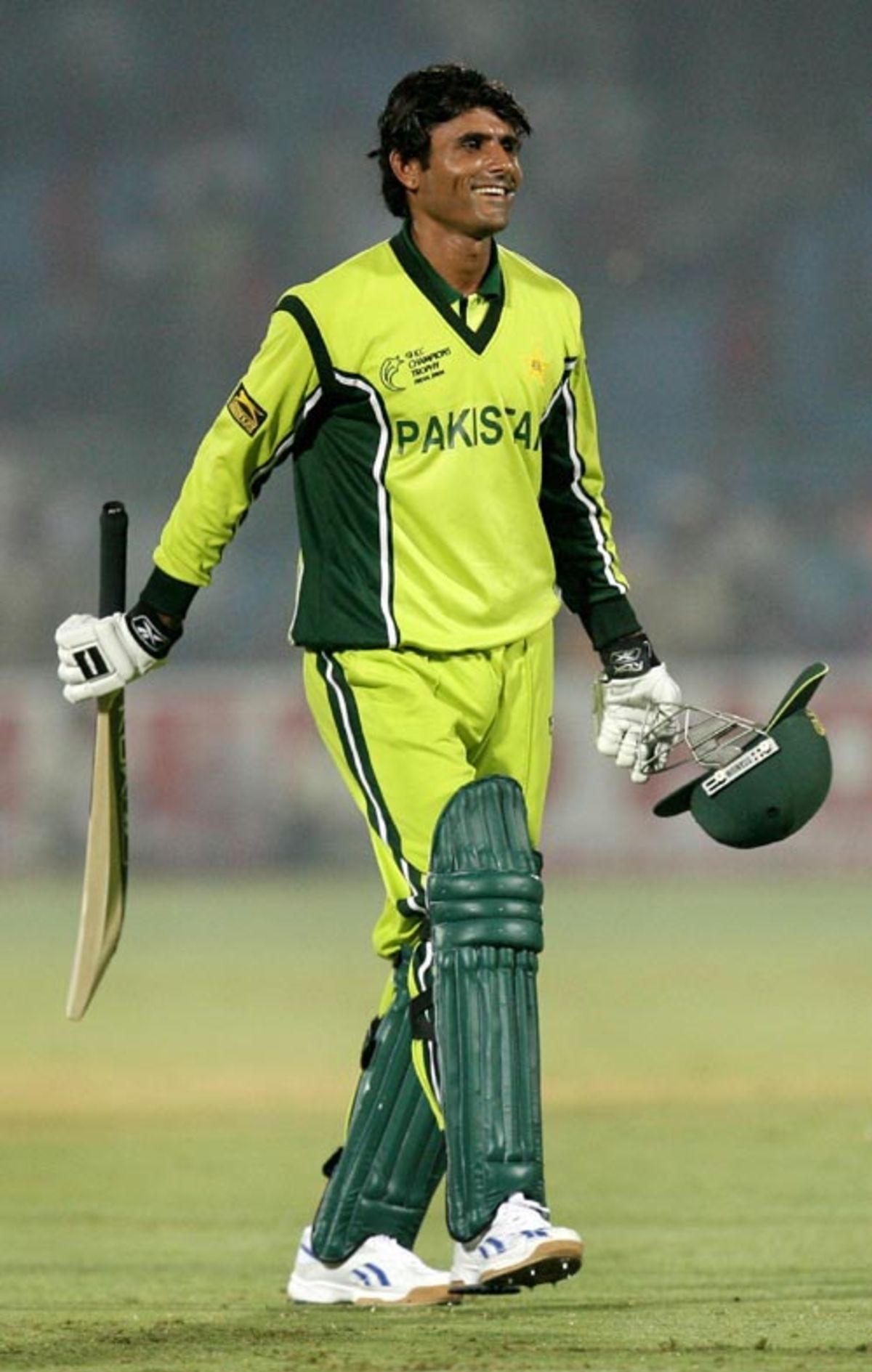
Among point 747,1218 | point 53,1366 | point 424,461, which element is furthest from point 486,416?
point 747,1218

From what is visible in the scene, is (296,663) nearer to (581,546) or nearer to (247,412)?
(581,546)

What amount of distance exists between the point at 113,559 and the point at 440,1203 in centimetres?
209

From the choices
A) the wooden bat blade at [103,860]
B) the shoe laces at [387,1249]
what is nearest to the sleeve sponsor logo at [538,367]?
the wooden bat blade at [103,860]

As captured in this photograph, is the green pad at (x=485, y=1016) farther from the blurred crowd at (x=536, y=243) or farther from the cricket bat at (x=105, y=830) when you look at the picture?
the blurred crowd at (x=536, y=243)

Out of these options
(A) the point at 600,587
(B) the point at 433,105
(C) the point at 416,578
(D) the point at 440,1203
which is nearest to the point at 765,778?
(A) the point at 600,587

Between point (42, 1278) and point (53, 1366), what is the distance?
1105 millimetres

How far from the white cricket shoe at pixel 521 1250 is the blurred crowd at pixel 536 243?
423 inches

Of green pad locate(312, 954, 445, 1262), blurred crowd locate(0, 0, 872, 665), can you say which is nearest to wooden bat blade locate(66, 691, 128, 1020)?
green pad locate(312, 954, 445, 1262)

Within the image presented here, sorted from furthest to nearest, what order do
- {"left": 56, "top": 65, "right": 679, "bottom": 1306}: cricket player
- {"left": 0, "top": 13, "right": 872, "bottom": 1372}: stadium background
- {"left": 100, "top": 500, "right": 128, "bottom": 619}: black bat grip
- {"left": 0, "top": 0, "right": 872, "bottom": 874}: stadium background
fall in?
{"left": 0, "top": 0, "right": 872, "bottom": 874}: stadium background < {"left": 0, "top": 13, "right": 872, "bottom": 1372}: stadium background < {"left": 100, "top": 500, "right": 128, "bottom": 619}: black bat grip < {"left": 56, "top": 65, "right": 679, "bottom": 1306}: cricket player

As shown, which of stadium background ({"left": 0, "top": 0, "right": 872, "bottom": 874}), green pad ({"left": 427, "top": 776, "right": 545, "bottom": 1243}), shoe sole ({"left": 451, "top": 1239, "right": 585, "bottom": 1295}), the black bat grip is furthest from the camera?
stadium background ({"left": 0, "top": 0, "right": 872, "bottom": 874})

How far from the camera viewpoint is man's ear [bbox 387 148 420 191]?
137 inches

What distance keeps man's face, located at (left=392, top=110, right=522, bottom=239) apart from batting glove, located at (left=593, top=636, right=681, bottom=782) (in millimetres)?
629

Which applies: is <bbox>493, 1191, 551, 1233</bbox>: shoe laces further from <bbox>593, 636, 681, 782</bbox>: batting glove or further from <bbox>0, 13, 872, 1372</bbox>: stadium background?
<bbox>593, 636, 681, 782</bbox>: batting glove

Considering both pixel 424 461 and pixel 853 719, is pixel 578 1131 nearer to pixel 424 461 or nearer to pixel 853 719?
pixel 424 461
